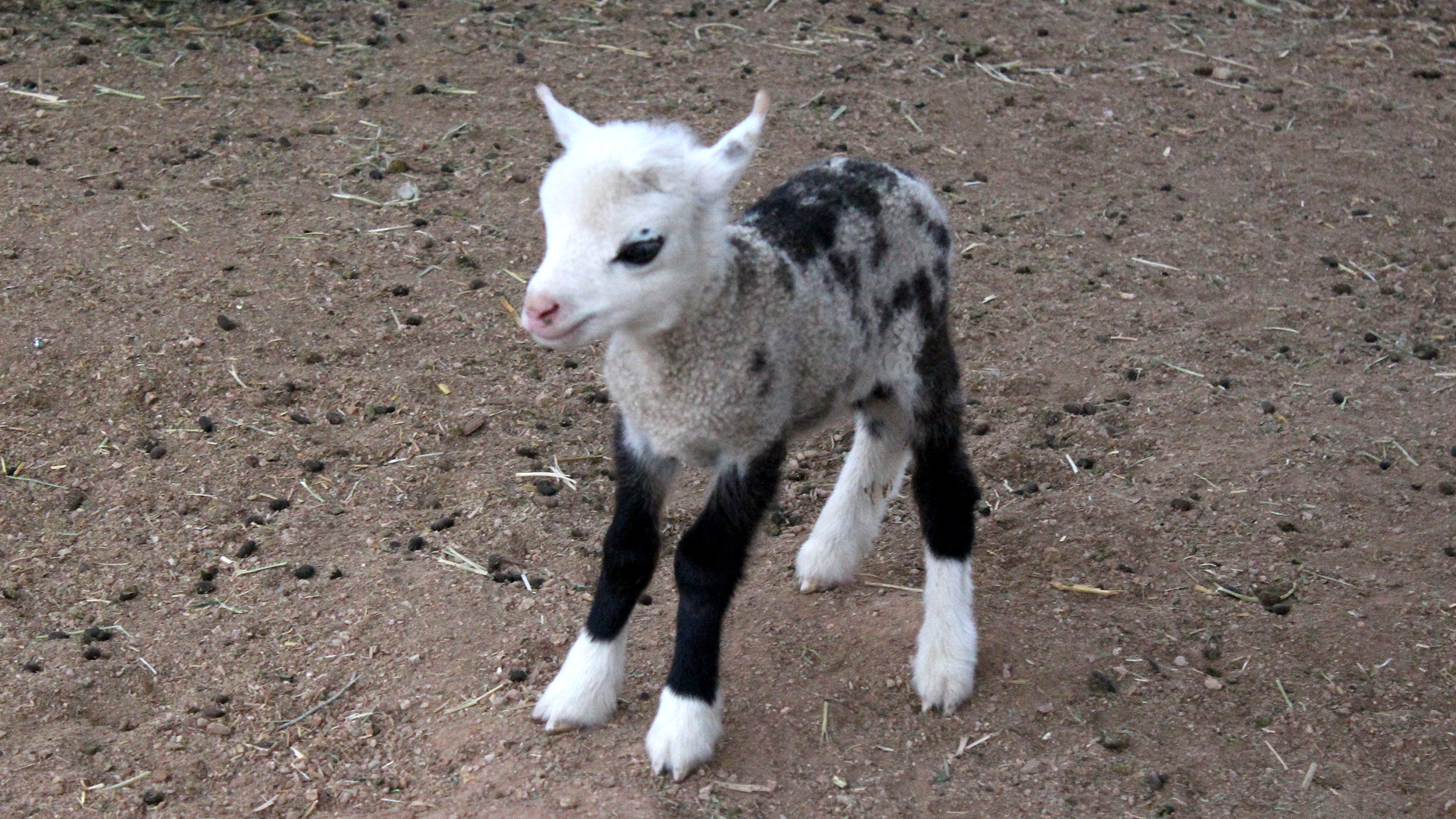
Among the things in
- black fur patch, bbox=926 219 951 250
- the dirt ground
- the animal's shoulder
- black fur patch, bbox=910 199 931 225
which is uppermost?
the animal's shoulder

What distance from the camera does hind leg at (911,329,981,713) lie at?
16.9 ft

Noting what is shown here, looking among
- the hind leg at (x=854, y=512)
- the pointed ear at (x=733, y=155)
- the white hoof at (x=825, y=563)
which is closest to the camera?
the pointed ear at (x=733, y=155)

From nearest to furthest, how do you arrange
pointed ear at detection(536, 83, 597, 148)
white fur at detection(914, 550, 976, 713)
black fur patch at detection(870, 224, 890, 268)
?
1. pointed ear at detection(536, 83, 597, 148)
2. black fur patch at detection(870, 224, 890, 268)
3. white fur at detection(914, 550, 976, 713)

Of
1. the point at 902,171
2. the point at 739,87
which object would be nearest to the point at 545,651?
the point at 902,171

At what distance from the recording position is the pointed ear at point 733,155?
13.6 feet

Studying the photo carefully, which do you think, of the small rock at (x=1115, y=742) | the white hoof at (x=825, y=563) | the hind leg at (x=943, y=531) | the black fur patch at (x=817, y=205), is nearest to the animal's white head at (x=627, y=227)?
the black fur patch at (x=817, y=205)

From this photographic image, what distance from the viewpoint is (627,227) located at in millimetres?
3967

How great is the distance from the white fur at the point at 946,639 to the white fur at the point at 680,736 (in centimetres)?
92

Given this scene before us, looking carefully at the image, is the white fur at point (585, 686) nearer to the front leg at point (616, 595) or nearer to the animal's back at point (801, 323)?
the front leg at point (616, 595)

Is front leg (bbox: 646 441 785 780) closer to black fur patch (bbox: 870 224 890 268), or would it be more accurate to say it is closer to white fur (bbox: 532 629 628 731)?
white fur (bbox: 532 629 628 731)

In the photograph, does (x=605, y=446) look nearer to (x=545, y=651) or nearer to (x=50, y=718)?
(x=545, y=651)

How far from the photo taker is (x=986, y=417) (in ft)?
23.4

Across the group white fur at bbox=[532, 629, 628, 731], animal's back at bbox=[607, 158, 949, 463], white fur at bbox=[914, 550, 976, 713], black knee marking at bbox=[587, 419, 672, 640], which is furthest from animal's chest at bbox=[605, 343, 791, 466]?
white fur at bbox=[914, 550, 976, 713]

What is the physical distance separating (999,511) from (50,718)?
4.00 metres
